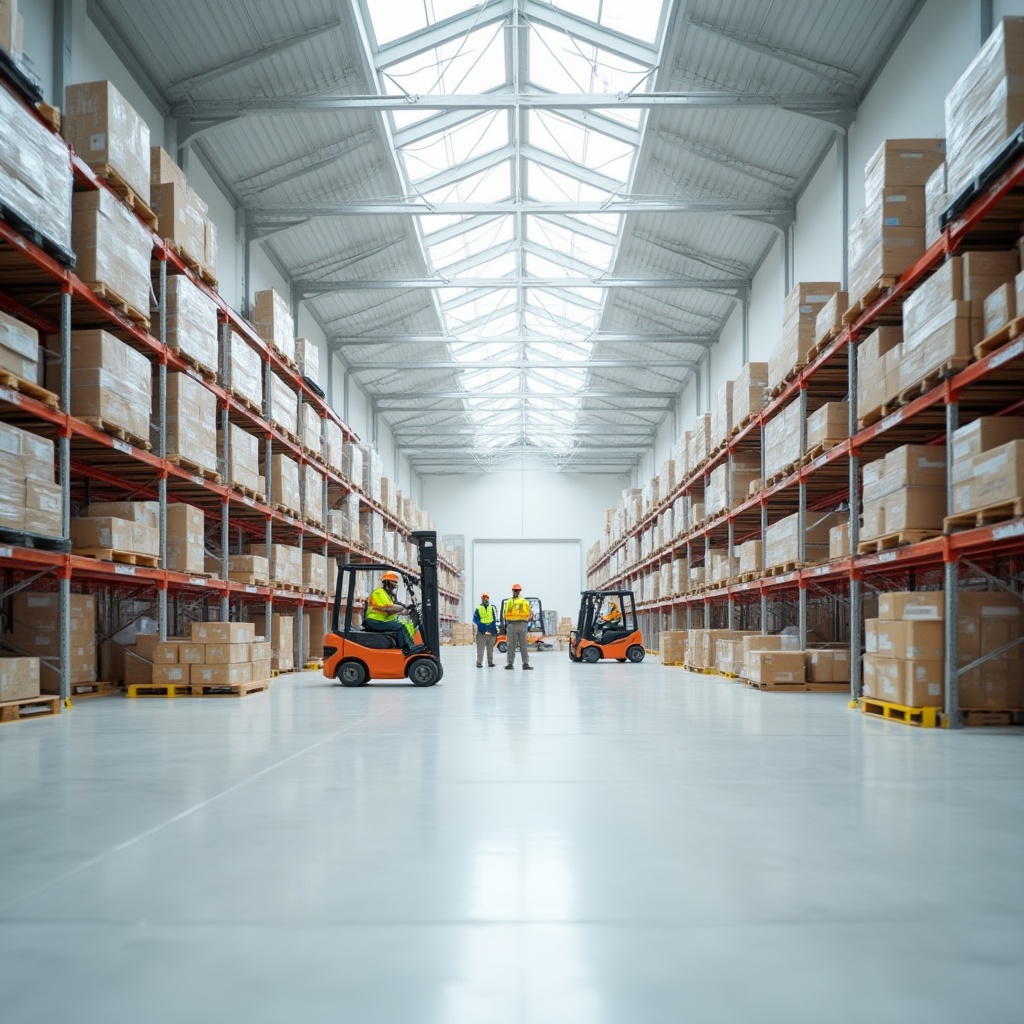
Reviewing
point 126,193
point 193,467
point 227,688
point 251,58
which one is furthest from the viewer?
point 251,58

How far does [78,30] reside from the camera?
32.7 ft

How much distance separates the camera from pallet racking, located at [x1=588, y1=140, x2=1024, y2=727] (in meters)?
6.39

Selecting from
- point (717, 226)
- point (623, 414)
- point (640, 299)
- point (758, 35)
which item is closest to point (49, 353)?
point (758, 35)

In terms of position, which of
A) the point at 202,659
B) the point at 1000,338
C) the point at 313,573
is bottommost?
the point at 202,659

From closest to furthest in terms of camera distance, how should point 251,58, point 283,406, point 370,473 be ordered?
1. point 251,58
2. point 283,406
3. point 370,473

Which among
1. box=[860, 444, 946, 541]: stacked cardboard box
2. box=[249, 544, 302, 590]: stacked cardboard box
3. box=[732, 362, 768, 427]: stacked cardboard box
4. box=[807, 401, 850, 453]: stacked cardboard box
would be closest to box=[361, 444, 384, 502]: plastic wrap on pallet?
box=[249, 544, 302, 590]: stacked cardboard box

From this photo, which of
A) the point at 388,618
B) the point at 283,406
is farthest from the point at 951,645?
the point at 283,406

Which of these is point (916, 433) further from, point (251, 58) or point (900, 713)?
point (251, 58)

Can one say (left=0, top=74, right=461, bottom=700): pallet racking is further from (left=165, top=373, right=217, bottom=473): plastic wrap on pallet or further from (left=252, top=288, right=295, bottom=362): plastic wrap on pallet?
(left=252, top=288, right=295, bottom=362): plastic wrap on pallet

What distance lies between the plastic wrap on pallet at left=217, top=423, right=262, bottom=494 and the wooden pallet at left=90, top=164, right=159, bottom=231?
10.1 ft

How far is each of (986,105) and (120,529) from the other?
7873 mm

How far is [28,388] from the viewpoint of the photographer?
7293 millimetres

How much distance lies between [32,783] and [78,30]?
8794 mm

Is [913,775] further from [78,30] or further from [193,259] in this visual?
[78,30]
